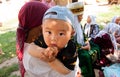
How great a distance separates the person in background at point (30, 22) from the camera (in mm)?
1781

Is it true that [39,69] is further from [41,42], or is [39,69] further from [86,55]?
[86,55]

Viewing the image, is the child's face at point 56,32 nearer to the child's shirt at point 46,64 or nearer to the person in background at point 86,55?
the child's shirt at point 46,64

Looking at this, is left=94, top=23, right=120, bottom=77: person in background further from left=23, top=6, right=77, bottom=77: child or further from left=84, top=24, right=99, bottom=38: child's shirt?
left=23, top=6, right=77, bottom=77: child

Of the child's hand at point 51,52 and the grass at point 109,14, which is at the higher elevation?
the child's hand at point 51,52

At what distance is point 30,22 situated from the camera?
5.90 feet

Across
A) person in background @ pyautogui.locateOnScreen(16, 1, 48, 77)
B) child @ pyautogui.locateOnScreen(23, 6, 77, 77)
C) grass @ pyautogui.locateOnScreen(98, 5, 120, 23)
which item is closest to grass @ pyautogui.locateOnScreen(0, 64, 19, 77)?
person in background @ pyautogui.locateOnScreen(16, 1, 48, 77)

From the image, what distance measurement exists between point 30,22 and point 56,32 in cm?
44

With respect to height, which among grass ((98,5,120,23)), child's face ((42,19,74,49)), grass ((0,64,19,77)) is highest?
child's face ((42,19,74,49))

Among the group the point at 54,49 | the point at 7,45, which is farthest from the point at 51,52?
the point at 7,45

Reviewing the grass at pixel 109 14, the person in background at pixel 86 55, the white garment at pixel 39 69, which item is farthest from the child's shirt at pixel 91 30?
the grass at pixel 109 14

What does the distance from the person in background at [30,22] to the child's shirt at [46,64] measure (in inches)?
8.6

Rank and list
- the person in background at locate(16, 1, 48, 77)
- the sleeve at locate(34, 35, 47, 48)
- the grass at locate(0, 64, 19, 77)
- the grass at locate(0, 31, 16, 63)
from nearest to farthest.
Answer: the sleeve at locate(34, 35, 47, 48)
the person in background at locate(16, 1, 48, 77)
the grass at locate(0, 64, 19, 77)
the grass at locate(0, 31, 16, 63)

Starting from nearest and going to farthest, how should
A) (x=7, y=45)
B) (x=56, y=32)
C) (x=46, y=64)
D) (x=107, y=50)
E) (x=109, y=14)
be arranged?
(x=56, y=32) → (x=46, y=64) → (x=107, y=50) → (x=7, y=45) → (x=109, y=14)

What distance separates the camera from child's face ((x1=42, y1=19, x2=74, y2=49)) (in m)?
1.42
